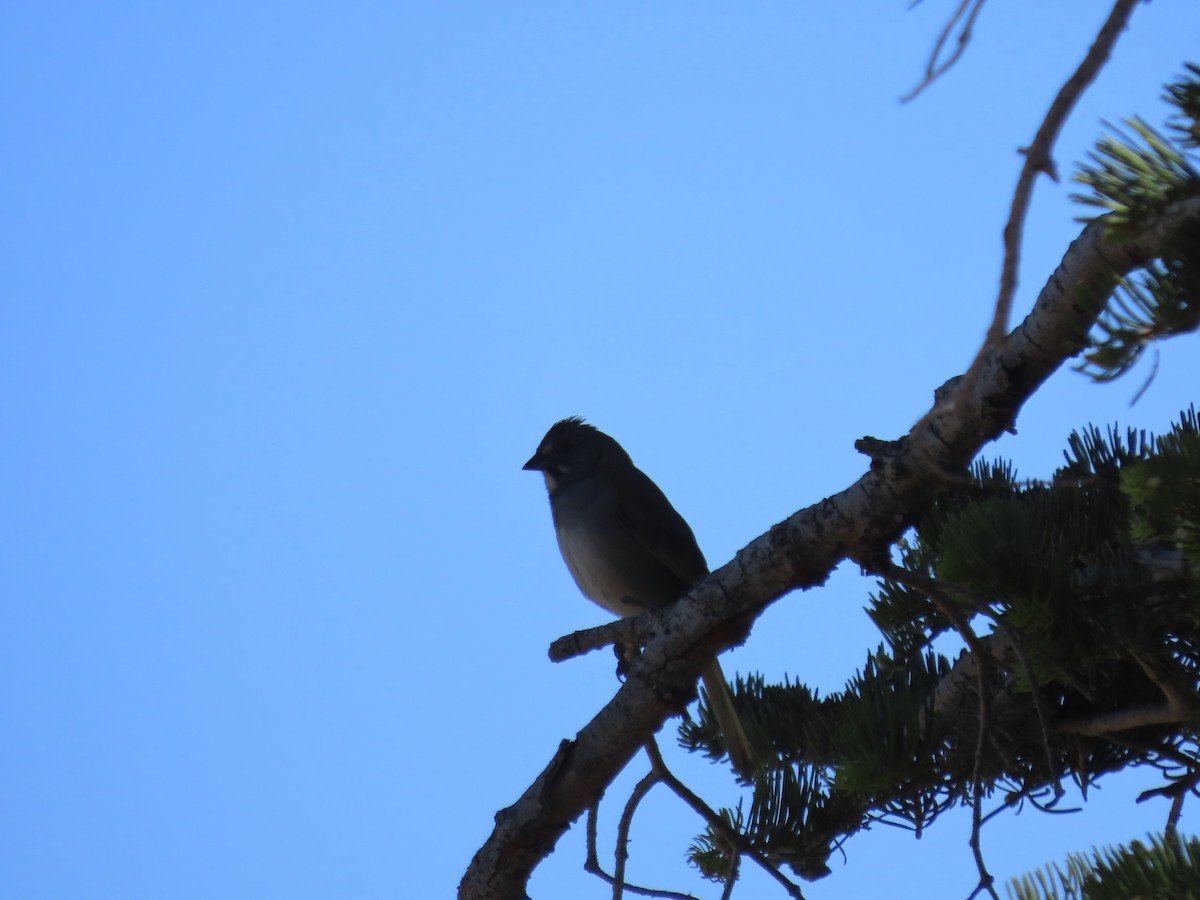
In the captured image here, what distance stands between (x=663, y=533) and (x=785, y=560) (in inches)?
107

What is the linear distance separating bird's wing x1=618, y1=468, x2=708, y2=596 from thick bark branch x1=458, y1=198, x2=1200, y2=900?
2214 mm

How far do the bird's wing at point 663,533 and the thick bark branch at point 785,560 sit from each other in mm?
2214

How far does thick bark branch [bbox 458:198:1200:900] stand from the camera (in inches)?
96.0

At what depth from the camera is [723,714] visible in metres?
3.49

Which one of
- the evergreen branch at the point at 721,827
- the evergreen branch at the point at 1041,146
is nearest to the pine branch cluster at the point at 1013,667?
the evergreen branch at the point at 721,827

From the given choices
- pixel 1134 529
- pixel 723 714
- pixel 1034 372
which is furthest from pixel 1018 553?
pixel 723 714

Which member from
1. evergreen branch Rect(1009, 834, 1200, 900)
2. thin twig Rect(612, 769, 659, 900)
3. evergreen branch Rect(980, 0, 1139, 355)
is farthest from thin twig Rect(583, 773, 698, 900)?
evergreen branch Rect(980, 0, 1139, 355)

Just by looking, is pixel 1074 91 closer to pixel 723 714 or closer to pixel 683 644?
pixel 683 644

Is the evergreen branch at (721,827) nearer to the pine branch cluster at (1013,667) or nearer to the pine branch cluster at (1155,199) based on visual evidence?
the pine branch cluster at (1013,667)

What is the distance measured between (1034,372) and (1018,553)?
0.43m

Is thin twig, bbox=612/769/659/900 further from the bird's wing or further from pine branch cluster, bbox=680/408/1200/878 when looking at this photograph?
the bird's wing

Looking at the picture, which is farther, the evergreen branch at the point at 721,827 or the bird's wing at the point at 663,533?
the bird's wing at the point at 663,533

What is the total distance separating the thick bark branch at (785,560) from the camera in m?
2.44

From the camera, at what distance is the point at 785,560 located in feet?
9.46
